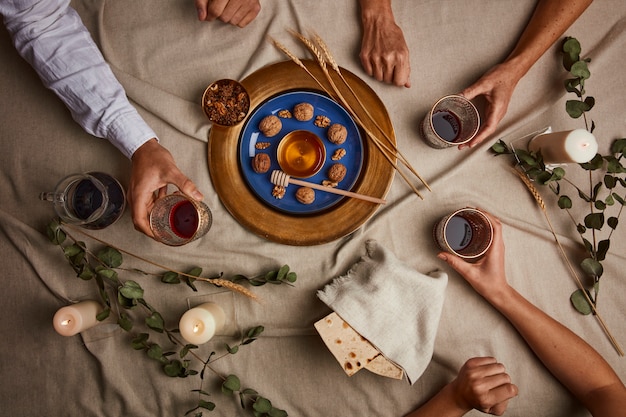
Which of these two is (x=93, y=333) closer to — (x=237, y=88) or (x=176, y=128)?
(x=176, y=128)

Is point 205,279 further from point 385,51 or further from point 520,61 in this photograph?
point 520,61

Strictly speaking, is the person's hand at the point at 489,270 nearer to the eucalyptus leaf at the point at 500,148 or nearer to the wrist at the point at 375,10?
the eucalyptus leaf at the point at 500,148

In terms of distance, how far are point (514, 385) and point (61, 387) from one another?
1234 millimetres

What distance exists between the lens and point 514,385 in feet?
3.34

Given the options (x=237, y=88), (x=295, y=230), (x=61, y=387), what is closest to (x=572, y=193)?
(x=295, y=230)

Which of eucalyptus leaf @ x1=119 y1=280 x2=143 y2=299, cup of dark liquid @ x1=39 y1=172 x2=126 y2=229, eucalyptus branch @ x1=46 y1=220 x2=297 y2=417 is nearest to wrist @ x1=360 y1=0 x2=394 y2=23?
eucalyptus branch @ x1=46 y1=220 x2=297 y2=417

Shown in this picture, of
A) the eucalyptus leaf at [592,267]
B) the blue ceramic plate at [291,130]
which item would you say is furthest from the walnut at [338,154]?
the eucalyptus leaf at [592,267]

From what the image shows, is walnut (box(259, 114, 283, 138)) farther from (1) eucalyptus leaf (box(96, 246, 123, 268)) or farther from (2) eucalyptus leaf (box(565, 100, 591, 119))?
(2) eucalyptus leaf (box(565, 100, 591, 119))

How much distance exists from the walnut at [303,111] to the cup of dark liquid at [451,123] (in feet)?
1.01

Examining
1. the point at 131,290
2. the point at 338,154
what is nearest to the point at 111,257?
the point at 131,290

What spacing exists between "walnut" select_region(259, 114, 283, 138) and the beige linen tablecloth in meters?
0.16

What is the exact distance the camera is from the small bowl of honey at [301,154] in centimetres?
107

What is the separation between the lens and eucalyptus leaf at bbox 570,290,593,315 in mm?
1100

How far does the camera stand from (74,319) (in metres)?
0.99
